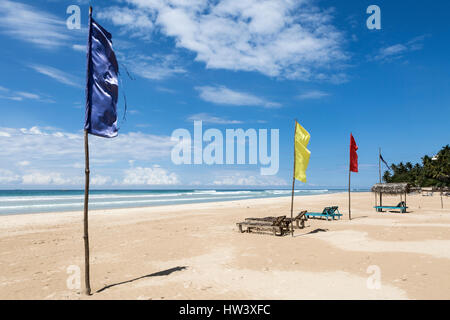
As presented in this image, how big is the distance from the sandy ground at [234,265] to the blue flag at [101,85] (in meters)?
3.99

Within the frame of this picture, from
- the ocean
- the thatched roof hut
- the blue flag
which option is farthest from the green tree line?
the blue flag

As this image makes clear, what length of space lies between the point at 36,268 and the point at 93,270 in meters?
1.97

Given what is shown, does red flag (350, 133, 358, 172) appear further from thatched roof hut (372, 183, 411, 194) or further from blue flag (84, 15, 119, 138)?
blue flag (84, 15, 119, 138)

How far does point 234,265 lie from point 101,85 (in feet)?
21.4

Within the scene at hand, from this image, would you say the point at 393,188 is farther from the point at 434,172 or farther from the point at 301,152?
the point at 434,172

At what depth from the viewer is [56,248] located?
11.9 metres

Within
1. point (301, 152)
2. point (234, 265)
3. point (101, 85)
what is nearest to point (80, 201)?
point (301, 152)

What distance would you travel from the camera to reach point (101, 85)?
6656 mm

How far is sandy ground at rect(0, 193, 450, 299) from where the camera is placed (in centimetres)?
665

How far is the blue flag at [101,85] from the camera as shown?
639cm

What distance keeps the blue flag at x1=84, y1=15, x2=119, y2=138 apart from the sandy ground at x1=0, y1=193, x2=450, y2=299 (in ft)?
13.1

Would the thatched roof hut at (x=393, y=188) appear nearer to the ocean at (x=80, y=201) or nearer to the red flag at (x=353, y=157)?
the red flag at (x=353, y=157)

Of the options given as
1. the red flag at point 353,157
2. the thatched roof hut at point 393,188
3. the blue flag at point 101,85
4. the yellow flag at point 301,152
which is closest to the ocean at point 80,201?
the red flag at point 353,157
